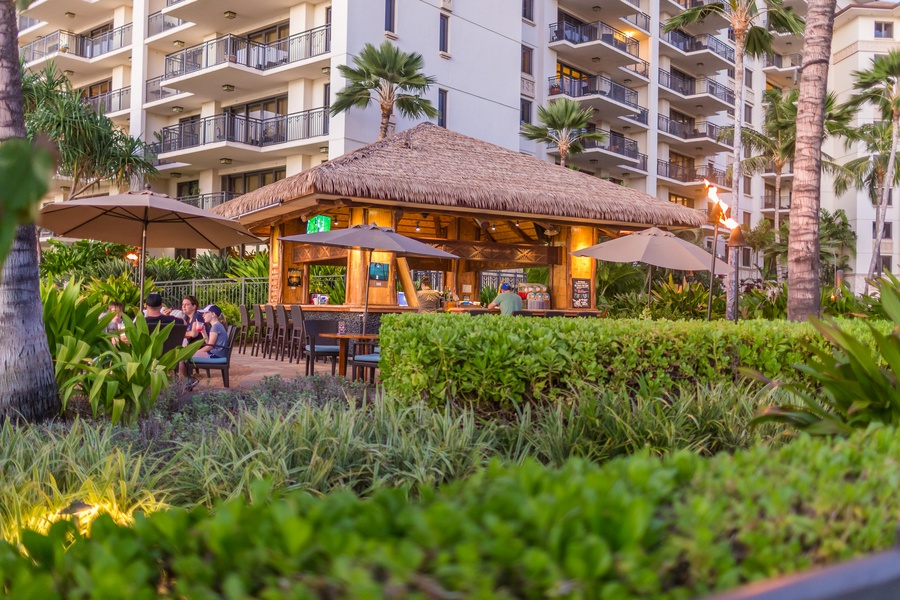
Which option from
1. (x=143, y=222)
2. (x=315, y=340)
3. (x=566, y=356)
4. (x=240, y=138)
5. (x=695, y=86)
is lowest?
(x=315, y=340)

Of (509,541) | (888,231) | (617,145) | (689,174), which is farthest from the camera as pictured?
(888,231)

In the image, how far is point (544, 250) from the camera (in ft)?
58.1

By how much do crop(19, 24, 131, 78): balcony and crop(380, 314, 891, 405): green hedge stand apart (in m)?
28.9

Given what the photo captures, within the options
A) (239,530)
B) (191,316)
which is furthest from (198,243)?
(239,530)

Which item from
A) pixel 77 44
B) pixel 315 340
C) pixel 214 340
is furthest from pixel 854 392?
pixel 77 44

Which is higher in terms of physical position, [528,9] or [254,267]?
[528,9]

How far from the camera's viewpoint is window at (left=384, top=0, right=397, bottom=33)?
24.6 m

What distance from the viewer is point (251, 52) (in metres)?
25.8

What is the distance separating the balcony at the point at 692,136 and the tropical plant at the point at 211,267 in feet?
76.6

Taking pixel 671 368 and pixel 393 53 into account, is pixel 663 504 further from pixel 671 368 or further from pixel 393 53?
pixel 393 53

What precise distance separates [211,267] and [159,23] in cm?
1244

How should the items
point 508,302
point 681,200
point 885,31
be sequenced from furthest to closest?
1. point 885,31
2. point 681,200
3. point 508,302

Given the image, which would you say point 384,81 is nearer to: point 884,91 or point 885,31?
point 884,91

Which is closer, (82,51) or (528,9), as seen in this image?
(528,9)
